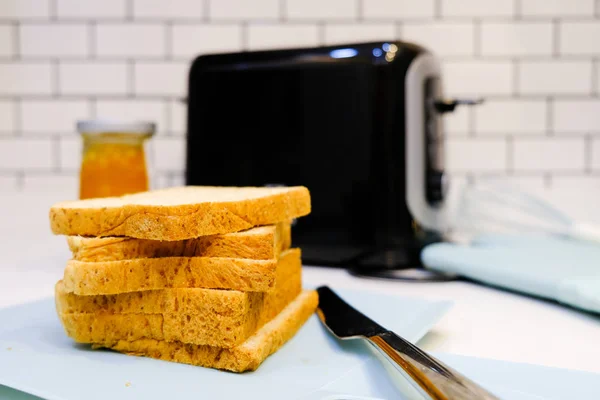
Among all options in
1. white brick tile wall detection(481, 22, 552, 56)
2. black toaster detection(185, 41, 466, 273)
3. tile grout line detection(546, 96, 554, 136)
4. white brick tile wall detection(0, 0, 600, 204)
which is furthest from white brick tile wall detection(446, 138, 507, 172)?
black toaster detection(185, 41, 466, 273)

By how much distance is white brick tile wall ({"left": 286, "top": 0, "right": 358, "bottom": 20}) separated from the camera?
1.28m

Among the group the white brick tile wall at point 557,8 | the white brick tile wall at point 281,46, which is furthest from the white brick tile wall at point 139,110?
the white brick tile wall at point 557,8

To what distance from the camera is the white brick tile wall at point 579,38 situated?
127cm

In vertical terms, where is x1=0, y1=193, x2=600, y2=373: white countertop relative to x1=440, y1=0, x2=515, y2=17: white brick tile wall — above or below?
below

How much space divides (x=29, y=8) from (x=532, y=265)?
1.25m

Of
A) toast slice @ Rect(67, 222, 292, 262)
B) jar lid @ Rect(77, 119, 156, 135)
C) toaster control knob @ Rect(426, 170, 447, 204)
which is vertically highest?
jar lid @ Rect(77, 119, 156, 135)

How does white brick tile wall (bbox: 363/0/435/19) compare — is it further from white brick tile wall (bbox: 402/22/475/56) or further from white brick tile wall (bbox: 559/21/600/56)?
white brick tile wall (bbox: 559/21/600/56)

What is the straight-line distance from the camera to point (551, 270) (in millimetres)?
727

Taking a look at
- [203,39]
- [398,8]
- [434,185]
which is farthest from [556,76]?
[203,39]

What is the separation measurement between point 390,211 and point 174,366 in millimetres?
510

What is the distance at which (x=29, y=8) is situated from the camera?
1.31 meters

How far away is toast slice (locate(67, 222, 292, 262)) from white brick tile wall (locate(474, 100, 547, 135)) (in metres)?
0.91

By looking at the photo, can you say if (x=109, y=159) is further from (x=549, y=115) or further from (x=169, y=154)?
(x=549, y=115)

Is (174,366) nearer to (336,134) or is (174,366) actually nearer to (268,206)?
(268,206)
